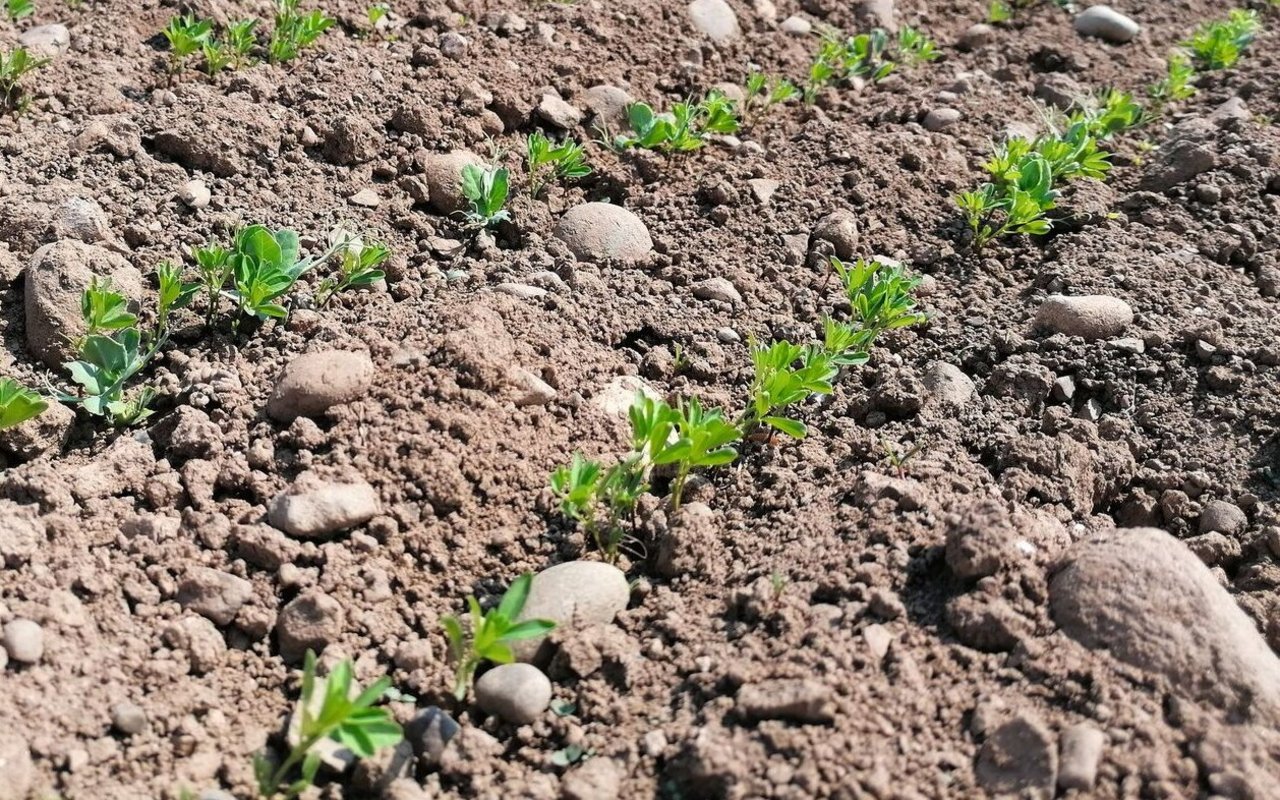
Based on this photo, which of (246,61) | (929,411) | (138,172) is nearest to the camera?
(929,411)

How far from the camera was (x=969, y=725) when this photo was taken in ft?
7.22

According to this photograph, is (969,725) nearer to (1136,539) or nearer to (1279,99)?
(1136,539)

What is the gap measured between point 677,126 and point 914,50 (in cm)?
152

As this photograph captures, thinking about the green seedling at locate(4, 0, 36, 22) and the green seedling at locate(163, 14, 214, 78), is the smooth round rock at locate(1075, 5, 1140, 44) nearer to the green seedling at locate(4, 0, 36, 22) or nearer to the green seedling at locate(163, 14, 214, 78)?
the green seedling at locate(163, 14, 214, 78)

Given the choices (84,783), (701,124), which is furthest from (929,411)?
(84,783)

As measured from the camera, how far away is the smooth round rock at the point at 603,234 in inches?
137

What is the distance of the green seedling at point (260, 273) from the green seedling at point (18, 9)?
65.7 inches

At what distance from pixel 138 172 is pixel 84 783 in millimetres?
1991

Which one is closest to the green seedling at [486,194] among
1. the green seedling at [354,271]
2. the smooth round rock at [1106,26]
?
the green seedling at [354,271]

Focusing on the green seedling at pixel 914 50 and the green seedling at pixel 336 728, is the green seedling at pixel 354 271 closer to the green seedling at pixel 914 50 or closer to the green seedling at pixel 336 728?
the green seedling at pixel 336 728

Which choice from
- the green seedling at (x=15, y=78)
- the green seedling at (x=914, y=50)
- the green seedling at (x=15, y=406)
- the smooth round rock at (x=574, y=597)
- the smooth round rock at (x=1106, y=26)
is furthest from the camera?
the smooth round rock at (x=1106, y=26)

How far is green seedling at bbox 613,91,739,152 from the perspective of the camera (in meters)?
3.90

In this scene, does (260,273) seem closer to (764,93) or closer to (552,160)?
(552,160)

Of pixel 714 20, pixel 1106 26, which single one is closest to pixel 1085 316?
pixel 714 20
